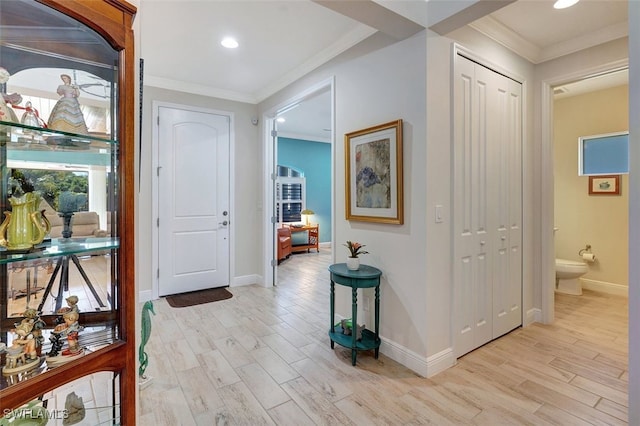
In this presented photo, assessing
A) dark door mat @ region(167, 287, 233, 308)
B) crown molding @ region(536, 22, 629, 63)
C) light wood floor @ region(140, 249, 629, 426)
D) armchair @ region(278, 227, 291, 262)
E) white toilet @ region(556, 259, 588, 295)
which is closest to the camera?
light wood floor @ region(140, 249, 629, 426)

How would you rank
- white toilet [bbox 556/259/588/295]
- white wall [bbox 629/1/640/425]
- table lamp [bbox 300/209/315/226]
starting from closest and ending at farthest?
white wall [bbox 629/1/640/425], white toilet [bbox 556/259/588/295], table lamp [bbox 300/209/315/226]

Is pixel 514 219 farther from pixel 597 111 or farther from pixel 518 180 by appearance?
pixel 597 111

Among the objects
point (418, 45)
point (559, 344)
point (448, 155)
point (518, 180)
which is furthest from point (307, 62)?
point (559, 344)

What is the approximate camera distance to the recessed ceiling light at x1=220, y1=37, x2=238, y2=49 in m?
2.75

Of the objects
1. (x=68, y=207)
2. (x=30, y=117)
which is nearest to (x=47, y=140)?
(x=30, y=117)

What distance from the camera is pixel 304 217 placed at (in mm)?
7527

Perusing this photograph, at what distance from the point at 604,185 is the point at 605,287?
132cm

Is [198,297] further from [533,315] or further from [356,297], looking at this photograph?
[533,315]

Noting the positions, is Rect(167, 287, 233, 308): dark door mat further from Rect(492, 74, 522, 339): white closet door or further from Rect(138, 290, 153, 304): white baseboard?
Rect(492, 74, 522, 339): white closet door

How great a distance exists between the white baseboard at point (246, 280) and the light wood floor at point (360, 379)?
1.13 meters

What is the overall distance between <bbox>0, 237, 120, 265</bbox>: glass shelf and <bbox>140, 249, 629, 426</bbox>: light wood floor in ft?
4.19

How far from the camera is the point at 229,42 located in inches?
110

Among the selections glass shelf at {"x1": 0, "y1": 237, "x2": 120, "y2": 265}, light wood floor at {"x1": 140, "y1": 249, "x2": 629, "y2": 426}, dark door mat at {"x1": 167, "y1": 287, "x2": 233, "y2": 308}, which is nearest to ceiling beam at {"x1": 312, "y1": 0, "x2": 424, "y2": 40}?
glass shelf at {"x1": 0, "y1": 237, "x2": 120, "y2": 265}

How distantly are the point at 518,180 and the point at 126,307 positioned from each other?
3.20m
